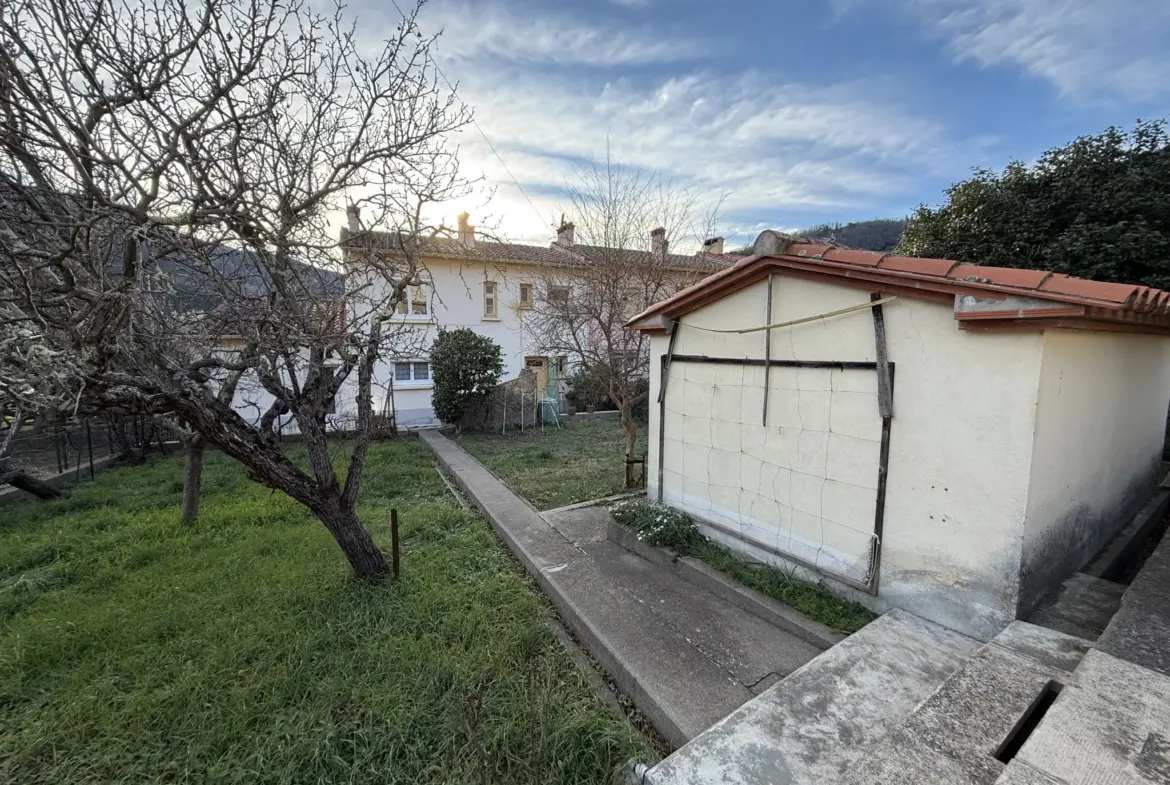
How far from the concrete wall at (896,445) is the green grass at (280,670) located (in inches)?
93.9

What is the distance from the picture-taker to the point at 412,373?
52.9 feet

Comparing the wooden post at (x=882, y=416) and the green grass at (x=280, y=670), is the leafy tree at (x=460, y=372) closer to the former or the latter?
the green grass at (x=280, y=670)

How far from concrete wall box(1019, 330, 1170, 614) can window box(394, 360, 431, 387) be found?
15.5 m

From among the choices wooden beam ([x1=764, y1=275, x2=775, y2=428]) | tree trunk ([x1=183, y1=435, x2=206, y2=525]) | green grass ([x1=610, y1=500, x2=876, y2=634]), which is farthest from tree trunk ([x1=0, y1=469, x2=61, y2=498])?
wooden beam ([x1=764, y1=275, x2=775, y2=428])

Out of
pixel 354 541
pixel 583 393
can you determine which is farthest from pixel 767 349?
pixel 583 393

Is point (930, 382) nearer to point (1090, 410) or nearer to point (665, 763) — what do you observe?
point (1090, 410)

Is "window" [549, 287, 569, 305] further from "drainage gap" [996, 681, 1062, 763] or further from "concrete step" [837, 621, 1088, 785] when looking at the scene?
"drainage gap" [996, 681, 1062, 763]

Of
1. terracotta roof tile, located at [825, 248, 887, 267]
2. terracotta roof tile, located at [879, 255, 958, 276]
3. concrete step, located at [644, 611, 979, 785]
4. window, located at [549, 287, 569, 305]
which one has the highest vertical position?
window, located at [549, 287, 569, 305]

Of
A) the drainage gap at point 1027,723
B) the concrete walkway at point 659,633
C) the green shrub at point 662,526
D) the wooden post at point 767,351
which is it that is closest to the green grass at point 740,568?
the green shrub at point 662,526

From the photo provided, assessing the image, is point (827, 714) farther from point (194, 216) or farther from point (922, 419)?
point (194, 216)

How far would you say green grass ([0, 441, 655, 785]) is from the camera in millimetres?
2592

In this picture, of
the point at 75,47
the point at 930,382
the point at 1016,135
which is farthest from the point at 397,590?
the point at 1016,135

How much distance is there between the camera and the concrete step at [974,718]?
1.81m

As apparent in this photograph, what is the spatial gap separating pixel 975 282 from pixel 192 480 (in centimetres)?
899
